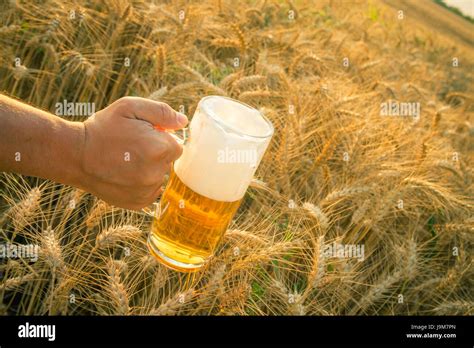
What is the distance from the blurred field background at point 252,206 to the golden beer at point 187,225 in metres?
0.21

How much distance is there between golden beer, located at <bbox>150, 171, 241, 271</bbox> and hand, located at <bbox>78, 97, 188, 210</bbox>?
0.28ft

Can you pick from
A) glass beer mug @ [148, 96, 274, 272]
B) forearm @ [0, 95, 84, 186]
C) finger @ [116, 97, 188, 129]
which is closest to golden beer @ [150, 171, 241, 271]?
glass beer mug @ [148, 96, 274, 272]

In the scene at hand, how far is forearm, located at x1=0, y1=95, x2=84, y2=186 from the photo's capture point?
4.17 ft

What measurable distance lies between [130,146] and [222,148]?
0.85 feet

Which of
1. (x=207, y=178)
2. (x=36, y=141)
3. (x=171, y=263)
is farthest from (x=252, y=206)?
(x=36, y=141)

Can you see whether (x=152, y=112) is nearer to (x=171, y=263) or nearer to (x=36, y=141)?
(x=36, y=141)

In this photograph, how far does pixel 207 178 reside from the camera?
49.3 inches

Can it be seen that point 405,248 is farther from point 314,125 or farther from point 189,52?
point 189,52

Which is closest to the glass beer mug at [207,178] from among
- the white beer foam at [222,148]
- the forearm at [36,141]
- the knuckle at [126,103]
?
the white beer foam at [222,148]

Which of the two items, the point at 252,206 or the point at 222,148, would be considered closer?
the point at 222,148

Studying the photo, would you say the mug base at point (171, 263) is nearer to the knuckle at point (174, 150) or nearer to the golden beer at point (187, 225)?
the golden beer at point (187, 225)

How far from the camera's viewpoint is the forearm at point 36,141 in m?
1.27

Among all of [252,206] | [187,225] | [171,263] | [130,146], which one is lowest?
[252,206]

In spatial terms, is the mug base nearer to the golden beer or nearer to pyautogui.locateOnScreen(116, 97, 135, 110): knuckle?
the golden beer
